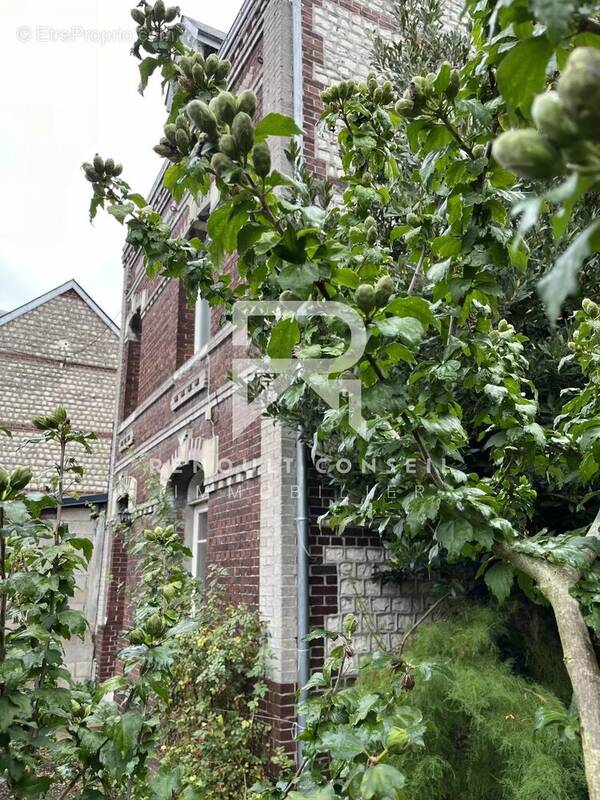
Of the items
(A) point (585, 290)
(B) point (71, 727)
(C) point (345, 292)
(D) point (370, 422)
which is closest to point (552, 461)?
(D) point (370, 422)

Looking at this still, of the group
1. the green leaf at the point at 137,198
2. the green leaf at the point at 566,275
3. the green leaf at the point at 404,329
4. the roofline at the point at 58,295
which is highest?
the roofline at the point at 58,295

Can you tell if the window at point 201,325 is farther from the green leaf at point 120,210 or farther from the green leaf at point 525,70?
the green leaf at point 525,70

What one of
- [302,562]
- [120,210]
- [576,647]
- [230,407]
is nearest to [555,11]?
[576,647]

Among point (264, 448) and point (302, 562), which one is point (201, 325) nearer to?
point (264, 448)

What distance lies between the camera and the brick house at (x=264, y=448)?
16.1 feet

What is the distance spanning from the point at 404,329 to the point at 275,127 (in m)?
0.55

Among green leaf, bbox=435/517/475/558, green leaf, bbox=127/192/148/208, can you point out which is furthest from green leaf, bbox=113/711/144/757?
green leaf, bbox=127/192/148/208

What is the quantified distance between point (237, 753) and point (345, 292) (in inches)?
156

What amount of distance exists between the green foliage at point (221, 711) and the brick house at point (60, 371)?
9.95m

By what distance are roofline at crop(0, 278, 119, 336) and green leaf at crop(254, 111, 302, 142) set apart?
15.8 metres

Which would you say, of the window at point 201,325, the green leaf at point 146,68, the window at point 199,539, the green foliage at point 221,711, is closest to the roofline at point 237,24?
the window at point 201,325

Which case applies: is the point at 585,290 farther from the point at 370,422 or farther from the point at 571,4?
the point at 571,4

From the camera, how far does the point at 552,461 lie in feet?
8.58

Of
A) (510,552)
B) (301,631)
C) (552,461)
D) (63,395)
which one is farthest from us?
(63,395)
